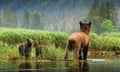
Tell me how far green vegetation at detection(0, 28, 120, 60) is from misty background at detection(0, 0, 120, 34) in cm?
82

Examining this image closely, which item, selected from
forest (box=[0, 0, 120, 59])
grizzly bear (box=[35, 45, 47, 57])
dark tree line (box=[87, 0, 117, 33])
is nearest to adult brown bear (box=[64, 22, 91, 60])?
grizzly bear (box=[35, 45, 47, 57])

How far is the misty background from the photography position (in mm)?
21047

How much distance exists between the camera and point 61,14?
22062 millimetres

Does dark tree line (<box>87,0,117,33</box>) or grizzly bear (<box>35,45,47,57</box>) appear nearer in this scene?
grizzly bear (<box>35,45,47,57</box>)

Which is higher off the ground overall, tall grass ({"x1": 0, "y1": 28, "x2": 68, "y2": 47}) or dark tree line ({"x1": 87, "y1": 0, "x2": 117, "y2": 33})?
dark tree line ({"x1": 87, "y1": 0, "x2": 117, "y2": 33})

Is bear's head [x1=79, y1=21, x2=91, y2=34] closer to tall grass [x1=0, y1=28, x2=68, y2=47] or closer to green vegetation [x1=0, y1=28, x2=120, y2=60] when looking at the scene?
green vegetation [x1=0, y1=28, x2=120, y2=60]

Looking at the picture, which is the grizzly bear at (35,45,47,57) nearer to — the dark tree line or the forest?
the forest

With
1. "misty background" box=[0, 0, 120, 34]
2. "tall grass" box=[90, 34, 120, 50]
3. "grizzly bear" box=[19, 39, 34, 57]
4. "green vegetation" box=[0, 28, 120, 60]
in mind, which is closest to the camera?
"green vegetation" box=[0, 28, 120, 60]

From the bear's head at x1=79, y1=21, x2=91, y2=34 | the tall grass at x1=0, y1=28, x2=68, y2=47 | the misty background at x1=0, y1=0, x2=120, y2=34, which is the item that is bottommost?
the tall grass at x1=0, y1=28, x2=68, y2=47

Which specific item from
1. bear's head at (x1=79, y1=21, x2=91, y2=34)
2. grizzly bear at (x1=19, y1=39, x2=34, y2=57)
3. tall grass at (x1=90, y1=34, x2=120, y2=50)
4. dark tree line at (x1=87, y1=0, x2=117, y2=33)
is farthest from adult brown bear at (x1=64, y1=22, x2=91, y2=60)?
dark tree line at (x1=87, y1=0, x2=117, y2=33)

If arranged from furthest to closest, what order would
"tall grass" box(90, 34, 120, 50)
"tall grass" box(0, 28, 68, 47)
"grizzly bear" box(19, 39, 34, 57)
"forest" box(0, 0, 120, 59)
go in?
"tall grass" box(90, 34, 120, 50) < "forest" box(0, 0, 120, 59) < "tall grass" box(0, 28, 68, 47) < "grizzly bear" box(19, 39, 34, 57)

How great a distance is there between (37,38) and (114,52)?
3.15 metres

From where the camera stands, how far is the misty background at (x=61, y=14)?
2105cm

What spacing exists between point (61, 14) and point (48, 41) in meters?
3.16
